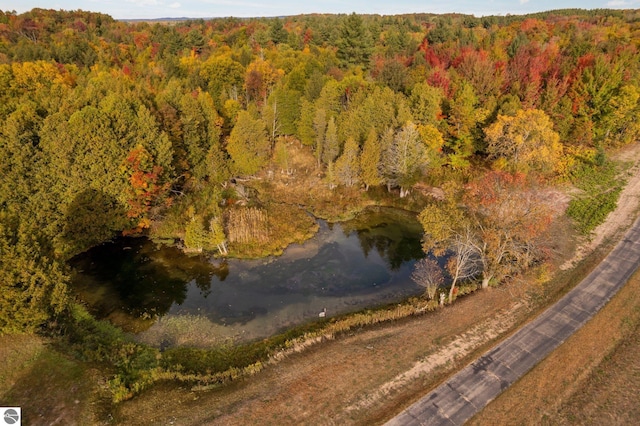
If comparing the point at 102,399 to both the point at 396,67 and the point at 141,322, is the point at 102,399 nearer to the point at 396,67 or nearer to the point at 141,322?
the point at 141,322

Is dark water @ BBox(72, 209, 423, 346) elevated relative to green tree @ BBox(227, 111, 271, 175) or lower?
lower

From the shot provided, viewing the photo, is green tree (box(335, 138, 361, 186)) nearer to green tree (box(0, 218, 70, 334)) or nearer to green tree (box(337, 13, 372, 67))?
Result: green tree (box(0, 218, 70, 334))

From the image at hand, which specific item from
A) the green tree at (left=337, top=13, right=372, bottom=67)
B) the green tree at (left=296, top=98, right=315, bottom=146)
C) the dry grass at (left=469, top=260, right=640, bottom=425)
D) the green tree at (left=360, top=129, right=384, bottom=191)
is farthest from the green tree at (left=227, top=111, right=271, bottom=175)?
the dry grass at (left=469, top=260, right=640, bottom=425)

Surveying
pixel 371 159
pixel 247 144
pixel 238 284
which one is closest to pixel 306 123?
pixel 247 144

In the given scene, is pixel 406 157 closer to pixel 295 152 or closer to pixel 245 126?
pixel 295 152

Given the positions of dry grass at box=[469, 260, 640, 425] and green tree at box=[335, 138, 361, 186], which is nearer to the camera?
dry grass at box=[469, 260, 640, 425]

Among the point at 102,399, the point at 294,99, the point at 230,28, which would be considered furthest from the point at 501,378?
the point at 230,28
